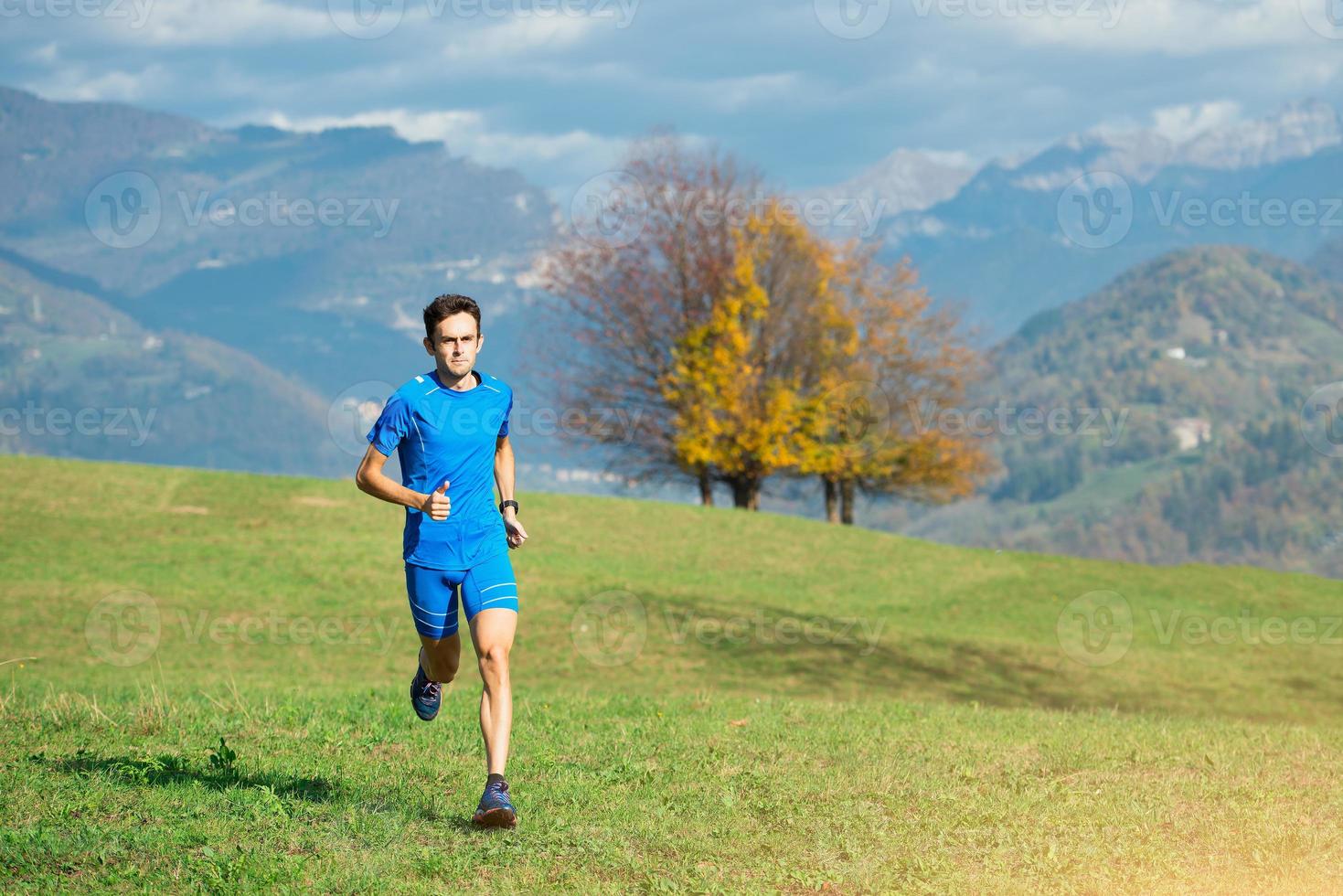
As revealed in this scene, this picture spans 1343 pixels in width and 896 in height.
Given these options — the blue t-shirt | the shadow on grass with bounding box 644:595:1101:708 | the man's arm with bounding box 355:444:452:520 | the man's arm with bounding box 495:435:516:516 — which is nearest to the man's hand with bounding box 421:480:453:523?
the man's arm with bounding box 355:444:452:520

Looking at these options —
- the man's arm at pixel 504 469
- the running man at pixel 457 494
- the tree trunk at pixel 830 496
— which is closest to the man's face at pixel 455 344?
the running man at pixel 457 494

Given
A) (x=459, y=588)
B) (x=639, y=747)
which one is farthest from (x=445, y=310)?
(x=639, y=747)

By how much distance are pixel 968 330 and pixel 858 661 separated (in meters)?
31.4

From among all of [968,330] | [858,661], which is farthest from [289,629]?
[968,330]

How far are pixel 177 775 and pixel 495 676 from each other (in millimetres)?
2222

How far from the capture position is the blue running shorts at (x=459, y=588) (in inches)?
264

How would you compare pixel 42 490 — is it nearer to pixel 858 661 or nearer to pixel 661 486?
pixel 858 661

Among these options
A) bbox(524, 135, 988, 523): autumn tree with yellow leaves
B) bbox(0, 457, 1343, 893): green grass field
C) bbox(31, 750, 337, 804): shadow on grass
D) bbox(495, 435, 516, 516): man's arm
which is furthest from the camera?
bbox(524, 135, 988, 523): autumn tree with yellow leaves

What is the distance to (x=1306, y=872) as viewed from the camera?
6.37 metres

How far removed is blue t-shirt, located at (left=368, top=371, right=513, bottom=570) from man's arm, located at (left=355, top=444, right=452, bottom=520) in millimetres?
73

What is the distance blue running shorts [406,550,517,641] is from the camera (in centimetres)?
671

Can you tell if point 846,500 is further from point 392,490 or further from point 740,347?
point 392,490

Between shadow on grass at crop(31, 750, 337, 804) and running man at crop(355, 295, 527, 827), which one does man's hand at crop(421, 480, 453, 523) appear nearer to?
running man at crop(355, 295, 527, 827)

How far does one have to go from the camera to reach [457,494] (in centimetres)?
670
